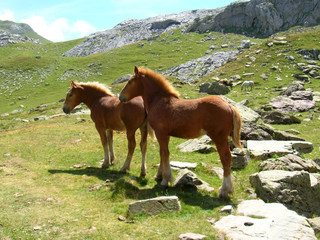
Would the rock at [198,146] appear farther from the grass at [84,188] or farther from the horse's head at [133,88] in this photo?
the horse's head at [133,88]

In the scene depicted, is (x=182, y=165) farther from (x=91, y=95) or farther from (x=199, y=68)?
(x=199, y=68)

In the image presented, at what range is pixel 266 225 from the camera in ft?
22.3

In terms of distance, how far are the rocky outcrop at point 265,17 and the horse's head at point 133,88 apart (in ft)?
397

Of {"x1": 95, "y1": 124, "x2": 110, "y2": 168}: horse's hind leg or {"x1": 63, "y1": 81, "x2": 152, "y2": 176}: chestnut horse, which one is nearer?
{"x1": 63, "y1": 81, "x2": 152, "y2": 176}: chestnut horse

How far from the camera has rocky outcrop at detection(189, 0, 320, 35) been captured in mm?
118312

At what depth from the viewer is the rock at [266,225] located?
21.0 ft

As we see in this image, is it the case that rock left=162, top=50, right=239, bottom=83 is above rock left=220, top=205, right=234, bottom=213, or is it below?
above

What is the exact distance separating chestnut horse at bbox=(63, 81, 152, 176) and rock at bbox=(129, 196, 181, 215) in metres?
4.03

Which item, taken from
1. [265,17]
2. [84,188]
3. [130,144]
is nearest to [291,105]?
[130,144]

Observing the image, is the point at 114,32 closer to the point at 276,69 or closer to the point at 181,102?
the point at 276,69

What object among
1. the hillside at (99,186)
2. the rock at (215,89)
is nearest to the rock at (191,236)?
the hillside at (99,186)

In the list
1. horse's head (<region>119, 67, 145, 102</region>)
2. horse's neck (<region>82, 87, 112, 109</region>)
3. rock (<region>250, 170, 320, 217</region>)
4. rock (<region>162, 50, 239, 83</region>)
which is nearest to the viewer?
rock (<region>250, 170, 320, 217</region>)

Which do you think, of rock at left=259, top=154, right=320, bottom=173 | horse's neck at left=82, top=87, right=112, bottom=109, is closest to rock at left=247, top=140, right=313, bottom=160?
rock at left=259, top=154, right=320, bottom=173

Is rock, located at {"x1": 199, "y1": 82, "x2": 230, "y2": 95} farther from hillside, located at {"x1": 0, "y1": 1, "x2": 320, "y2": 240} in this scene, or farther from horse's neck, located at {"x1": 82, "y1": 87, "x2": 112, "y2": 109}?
horse's neck, located at {"x1": 82, "y1": 87, "x2": 112, "y2": 109}
